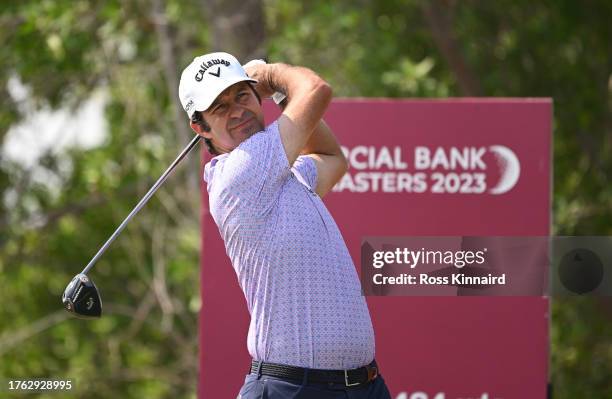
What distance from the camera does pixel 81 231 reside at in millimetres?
12258

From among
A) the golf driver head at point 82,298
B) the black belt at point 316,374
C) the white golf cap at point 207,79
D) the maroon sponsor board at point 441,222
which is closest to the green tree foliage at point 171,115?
the maroon sponsor board at point 441,222

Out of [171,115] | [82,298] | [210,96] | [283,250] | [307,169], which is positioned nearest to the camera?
[283,250]

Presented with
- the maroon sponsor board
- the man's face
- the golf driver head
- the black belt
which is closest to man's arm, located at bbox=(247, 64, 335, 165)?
the man's face

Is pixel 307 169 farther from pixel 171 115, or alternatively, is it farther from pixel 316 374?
pixel 171 115

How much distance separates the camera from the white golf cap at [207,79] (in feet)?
13.4

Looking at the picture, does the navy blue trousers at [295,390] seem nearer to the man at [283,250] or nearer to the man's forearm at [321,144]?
the man at [283,250]

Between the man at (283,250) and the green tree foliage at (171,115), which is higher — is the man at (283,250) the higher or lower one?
the lower one

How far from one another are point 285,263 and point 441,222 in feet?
5.60

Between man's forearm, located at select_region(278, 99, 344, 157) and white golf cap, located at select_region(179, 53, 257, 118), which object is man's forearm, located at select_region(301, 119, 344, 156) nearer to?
man's forearm, located at select_region(278, 99, 344, 157)

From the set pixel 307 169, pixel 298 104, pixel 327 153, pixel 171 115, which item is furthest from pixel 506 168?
pixel 171 115

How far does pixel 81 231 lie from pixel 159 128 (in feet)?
6.32

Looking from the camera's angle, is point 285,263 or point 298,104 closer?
point 285,263

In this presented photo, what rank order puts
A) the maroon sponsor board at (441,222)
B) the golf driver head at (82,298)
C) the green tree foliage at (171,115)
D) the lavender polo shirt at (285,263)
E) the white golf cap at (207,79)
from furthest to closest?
the green tree foliage at (171,115) < the maroon sponsor board at (441,222) < the golf driver head at (82,298) < the white golf cap at (207,79) < the lavender polo shirt at (285,263)

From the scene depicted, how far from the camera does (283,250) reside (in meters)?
3.97
